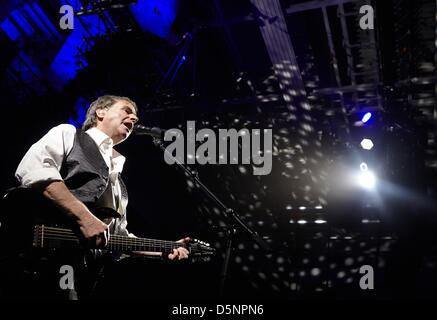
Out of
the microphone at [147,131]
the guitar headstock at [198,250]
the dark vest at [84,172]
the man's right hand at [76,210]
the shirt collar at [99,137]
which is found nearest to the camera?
the man's right hand at [76,210]

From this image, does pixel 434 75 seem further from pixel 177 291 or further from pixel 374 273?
pixel 177 291

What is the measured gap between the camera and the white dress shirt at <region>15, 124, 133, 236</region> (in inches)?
62.7

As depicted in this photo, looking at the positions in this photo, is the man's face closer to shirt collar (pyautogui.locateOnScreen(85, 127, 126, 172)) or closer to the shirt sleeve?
shirt collar (pyautogui.locateOnScreen(85, 127, 126, 172))

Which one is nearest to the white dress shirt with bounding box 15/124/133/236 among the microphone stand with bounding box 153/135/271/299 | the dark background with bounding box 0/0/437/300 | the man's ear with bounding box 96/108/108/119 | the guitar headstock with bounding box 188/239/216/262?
the man's ear with bounding box 96/108/108/119

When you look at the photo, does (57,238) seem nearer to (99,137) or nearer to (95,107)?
(99,137)

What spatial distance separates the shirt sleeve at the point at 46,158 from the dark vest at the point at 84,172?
5cm

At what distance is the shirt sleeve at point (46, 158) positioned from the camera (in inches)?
62.1

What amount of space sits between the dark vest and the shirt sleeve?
0.05m

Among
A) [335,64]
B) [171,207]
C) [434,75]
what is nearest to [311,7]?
[335,64]

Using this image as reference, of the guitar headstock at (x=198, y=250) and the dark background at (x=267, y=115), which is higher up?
the dark background at (x=267, y=115)

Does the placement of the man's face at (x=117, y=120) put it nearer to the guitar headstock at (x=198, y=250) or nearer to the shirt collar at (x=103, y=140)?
the shirt collar at (x=103, y=140)

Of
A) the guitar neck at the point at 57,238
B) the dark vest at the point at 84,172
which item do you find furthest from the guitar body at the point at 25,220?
the dark vest at the point at 84,172
